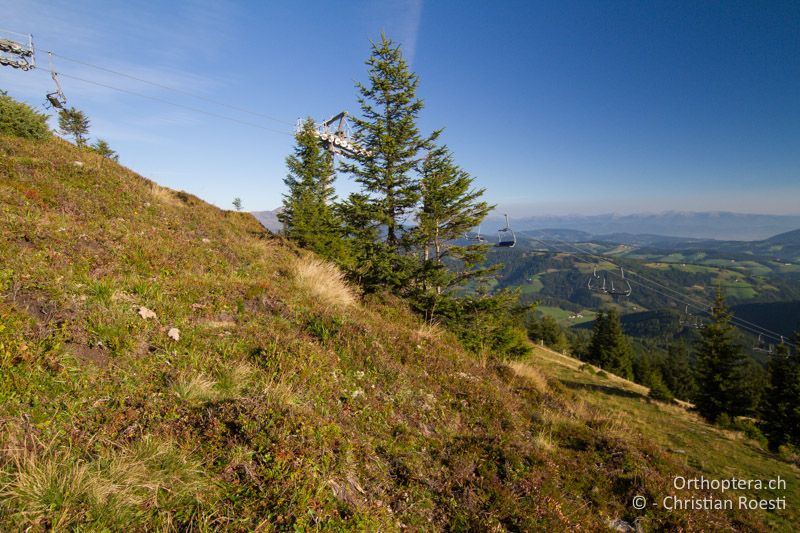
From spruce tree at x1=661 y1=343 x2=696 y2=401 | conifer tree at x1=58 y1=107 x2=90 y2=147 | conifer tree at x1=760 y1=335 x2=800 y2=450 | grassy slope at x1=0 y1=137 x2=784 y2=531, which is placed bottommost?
spruce tree at x1=661 y1=343 x2=696 y2=401

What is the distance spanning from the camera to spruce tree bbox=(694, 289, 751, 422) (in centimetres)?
3173

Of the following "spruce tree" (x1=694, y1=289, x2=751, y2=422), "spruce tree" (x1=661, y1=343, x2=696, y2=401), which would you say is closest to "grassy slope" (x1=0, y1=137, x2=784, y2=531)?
"spruce tree" (x1=694, y1=289, x2=751, y2=422)

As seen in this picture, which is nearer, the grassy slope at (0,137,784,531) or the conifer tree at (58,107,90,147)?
the grassy slope at (0,137,784,531)

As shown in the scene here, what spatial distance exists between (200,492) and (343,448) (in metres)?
1.65

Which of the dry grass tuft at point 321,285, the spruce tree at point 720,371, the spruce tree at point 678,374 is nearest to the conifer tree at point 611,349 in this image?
the spruce tree at point 678,374

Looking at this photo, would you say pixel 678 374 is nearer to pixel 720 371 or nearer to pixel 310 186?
pixel 720 371

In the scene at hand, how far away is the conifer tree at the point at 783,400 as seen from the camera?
96.8 ft

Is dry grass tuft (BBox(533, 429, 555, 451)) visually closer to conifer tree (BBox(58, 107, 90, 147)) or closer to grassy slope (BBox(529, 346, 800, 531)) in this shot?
grassy slope (BBox(529, 346, 800, 531))

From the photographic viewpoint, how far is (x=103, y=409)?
3.70 metres

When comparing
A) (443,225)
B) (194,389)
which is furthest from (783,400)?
(194,389)

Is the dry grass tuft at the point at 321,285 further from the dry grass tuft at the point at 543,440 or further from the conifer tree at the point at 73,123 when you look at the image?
the conifer tree at the point at 73,123

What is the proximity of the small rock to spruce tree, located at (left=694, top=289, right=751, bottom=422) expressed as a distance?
4331 cm

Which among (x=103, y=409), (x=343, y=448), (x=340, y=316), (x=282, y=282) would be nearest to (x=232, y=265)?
(x=282, y=282)

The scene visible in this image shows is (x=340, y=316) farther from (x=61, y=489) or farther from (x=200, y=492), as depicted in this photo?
(x=61, y=489)
